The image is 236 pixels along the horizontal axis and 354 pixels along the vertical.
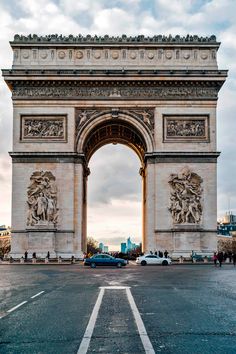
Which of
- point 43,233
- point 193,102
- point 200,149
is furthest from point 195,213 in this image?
point 43,233

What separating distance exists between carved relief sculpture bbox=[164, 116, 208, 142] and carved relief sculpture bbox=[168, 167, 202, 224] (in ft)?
8.60

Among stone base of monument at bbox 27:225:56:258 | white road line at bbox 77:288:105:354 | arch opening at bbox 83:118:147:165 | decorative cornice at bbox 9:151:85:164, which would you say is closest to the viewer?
white road line at bbox 77:288:105:354

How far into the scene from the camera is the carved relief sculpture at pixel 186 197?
4372 cm

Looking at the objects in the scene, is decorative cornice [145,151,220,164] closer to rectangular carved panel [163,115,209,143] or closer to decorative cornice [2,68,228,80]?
rectangular carved panel [163,115,209,143]

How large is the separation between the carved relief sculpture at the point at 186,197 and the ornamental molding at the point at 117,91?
6.01m

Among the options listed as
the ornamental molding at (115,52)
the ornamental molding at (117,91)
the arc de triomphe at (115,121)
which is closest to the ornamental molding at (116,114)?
the arc de triomphe at (115,121)

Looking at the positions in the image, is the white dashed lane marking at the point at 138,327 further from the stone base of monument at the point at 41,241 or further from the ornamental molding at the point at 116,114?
the ornamental molding at the point at 116,114

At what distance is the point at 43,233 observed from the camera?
43.2 meters

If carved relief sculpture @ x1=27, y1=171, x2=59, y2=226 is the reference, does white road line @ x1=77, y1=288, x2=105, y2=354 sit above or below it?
below

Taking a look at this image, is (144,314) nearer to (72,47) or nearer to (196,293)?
(196,293)

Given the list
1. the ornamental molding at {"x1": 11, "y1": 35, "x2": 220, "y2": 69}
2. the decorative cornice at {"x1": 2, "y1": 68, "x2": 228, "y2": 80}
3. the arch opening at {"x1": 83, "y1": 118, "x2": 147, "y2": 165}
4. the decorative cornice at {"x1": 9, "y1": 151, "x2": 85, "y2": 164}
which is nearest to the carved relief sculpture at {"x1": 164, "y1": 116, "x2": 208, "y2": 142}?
the arch opening at {"x1": 83, "y1": 118, "x2": 147, "y2": 165}

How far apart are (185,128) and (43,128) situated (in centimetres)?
1093

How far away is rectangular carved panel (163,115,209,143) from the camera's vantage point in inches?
1763

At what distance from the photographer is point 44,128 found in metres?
44.9
